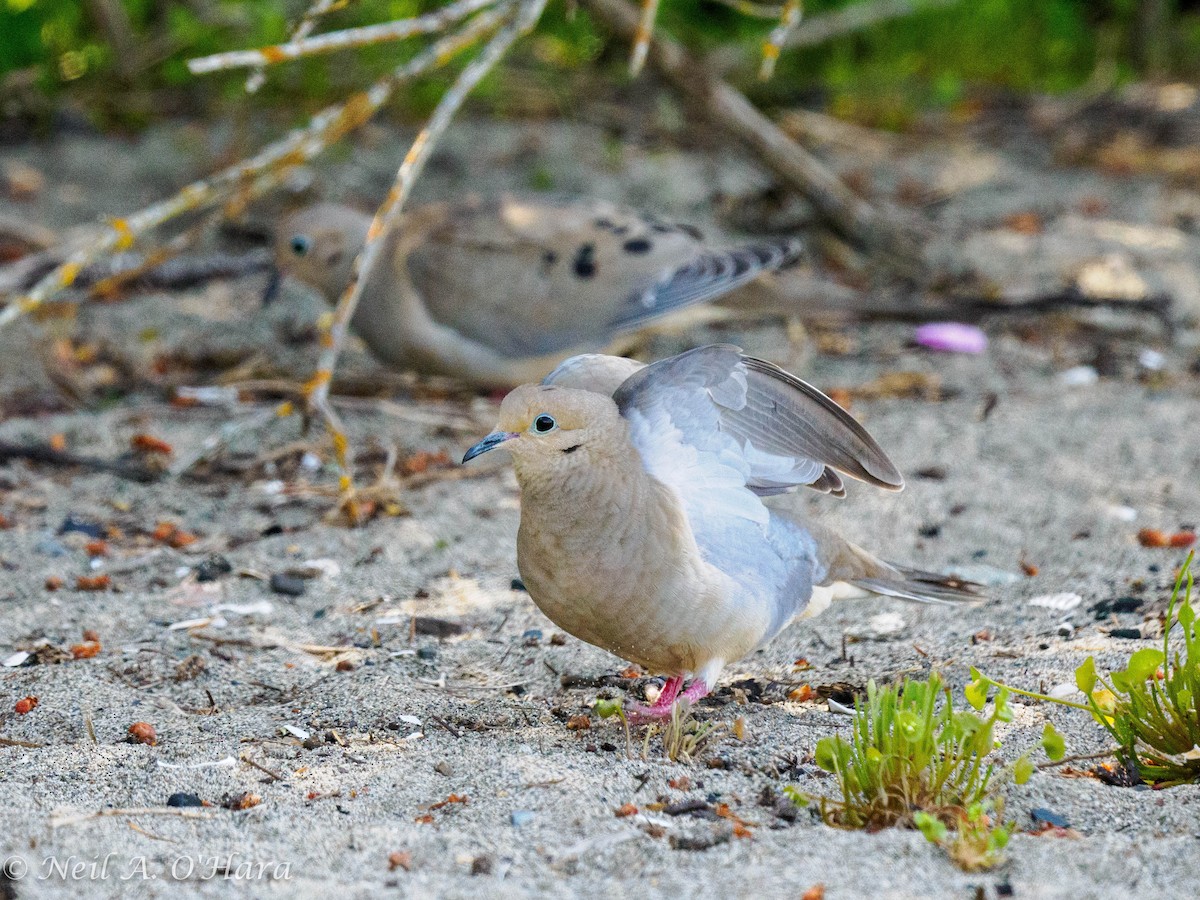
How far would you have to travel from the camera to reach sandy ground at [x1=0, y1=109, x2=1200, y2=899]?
7.66 feet

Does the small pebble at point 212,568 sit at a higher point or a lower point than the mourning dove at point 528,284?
lower

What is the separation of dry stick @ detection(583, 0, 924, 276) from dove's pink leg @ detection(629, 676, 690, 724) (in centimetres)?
338

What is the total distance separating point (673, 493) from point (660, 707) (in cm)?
49

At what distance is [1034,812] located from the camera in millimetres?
2568

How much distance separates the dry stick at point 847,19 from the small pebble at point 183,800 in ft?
18.8

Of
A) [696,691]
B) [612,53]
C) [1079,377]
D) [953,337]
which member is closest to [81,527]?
[696,691]

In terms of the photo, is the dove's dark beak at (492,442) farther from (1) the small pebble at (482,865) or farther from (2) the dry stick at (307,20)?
Result: (2) the dry stick at (307,20)

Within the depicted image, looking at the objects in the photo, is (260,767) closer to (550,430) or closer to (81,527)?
(550,430)

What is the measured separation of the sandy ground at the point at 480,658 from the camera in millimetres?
2336

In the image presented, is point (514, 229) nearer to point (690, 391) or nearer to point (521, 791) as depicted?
point (690, 391)

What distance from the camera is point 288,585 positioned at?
3879mm

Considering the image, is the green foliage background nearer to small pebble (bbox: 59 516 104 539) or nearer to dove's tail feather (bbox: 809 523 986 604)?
small pebble (bbox: 59 516 104 539)

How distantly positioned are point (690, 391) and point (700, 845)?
0.97 m

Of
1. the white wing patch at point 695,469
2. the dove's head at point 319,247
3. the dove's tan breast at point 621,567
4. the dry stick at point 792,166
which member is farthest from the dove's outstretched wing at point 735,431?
the dry stick at point 792,166
